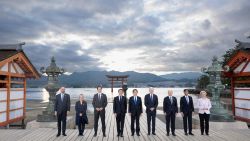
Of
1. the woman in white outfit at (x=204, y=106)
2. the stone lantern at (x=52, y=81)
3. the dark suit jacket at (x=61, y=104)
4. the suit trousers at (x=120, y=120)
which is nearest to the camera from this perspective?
the suit trousers at (x=120, y=120)

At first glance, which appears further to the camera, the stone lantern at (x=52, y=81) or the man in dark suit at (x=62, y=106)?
the stone lantern at (x=52, y=81)

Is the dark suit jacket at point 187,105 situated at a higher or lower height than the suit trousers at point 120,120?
higher

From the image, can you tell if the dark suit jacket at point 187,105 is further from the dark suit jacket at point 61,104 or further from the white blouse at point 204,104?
the dark suit jacket at point 61,104

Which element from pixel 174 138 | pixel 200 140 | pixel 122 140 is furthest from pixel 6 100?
pixel 200 140

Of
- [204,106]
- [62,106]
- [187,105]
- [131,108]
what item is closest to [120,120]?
[131,108]

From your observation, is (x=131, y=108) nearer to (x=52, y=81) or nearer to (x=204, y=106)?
(x=204, y=106)

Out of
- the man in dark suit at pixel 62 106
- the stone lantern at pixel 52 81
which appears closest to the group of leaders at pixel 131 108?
the man in dark suit at pixel 62 106

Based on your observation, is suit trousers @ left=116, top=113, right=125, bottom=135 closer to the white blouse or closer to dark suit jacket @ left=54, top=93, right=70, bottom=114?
dark suit jacket @ left=54, top=93, right=70, bottom=114

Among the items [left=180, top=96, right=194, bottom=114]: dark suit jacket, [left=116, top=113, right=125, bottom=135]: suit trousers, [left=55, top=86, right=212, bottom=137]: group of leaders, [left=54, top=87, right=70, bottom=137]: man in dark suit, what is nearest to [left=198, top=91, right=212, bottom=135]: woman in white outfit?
[left=55, top=86, right=212, bottom=137]: group of leaders

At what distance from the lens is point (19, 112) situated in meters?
17.8

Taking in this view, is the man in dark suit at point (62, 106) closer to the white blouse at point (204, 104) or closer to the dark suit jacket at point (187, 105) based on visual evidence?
the dark suit jacket at point (187, 105)

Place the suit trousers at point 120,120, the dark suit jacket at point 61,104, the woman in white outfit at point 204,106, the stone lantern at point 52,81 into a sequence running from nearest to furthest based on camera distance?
1. the suit trousers at point 120,120
2. the dark suit jacket at point 61,104
3. the woman in white outfit at point 204,106
4. the stone lantern at point 52,81

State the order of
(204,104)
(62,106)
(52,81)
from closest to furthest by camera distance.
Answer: (62,106), (204,104), (52,81)

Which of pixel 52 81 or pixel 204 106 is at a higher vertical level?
pixel 52 81
